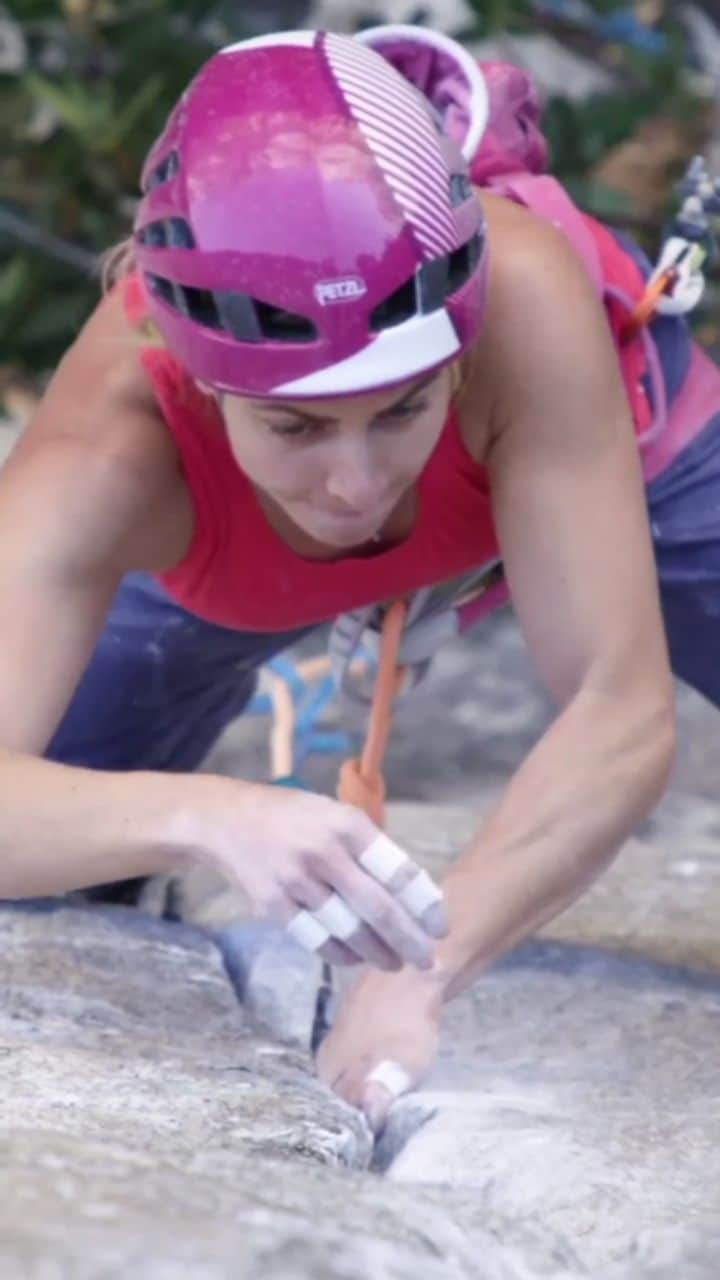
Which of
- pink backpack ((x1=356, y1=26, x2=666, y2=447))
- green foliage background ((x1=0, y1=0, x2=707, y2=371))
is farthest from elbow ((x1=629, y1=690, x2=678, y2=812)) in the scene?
green foliage background ((x1=0, y1=0, x2=707, y2=371))

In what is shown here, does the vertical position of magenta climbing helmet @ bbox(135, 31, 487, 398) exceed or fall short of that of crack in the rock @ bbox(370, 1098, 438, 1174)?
it exceeds it

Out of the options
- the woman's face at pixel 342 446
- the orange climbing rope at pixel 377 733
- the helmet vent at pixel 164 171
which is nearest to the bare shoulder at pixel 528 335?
the woman's face at pixel 342 446

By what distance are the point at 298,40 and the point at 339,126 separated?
178mm

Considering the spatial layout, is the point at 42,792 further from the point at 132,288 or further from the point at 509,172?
the point at 509,172

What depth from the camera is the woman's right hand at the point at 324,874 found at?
172 cm

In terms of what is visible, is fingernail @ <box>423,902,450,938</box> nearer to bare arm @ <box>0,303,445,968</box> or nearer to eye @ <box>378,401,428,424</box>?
bare arm @ <box>0,303,445,968</box>

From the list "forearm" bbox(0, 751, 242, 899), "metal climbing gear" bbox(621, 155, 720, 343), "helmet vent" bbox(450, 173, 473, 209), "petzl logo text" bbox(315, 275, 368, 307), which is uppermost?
"helmet vent" bbox(450, 173, 473, 209)

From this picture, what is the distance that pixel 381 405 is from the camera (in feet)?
6.31

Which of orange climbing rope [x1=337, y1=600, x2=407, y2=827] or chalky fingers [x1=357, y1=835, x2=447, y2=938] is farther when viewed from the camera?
orange climbing rope [x1=337, y1=600, x2=407, y2=827]

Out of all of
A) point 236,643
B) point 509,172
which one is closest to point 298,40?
point 509,172

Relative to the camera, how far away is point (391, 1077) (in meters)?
2.10

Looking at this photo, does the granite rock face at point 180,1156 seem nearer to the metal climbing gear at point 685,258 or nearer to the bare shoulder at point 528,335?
the bare shoulder at point 528,335

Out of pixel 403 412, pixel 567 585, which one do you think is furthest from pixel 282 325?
pixel 567 585

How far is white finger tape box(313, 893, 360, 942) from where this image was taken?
1739 mm
